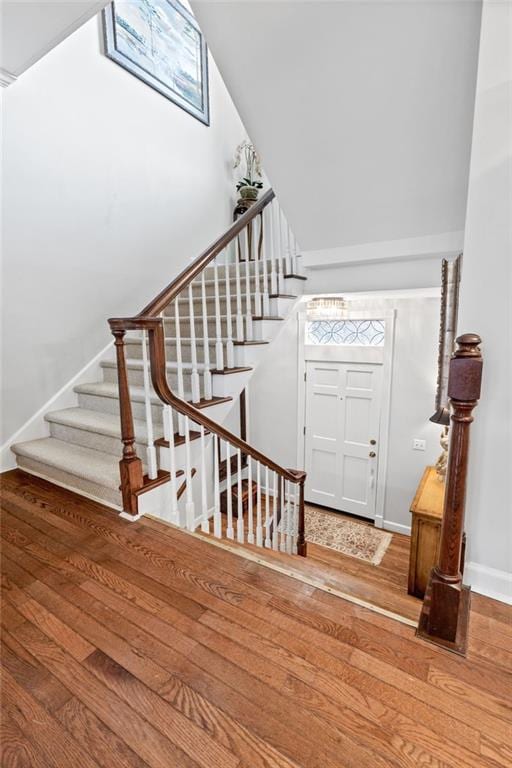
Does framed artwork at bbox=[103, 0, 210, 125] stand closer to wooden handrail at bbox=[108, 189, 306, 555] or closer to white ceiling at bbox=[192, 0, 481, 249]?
white ceiling at bbox=[192, 0, 481, 249]

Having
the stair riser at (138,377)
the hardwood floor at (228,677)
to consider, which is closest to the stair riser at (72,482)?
the hardwood floor at (228,677)

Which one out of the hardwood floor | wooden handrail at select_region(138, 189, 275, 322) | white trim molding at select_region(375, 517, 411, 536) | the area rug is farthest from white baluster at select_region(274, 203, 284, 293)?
white trim molding at select_region(375, 517, 411, 536)

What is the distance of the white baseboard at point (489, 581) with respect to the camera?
4.13ft

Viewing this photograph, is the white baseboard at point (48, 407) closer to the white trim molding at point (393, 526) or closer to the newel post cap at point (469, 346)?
the newel post cap at point (469, 346)

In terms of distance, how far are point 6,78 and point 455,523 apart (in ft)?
10.8

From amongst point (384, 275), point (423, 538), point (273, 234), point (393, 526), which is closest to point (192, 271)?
point (273, 234)

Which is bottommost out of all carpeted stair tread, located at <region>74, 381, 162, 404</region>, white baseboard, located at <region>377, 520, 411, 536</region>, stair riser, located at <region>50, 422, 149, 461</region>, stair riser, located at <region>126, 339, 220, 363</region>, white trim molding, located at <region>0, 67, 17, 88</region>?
white baseboard, located at <region>377, 520, 411, 536</region>

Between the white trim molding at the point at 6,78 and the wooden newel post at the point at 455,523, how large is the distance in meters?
2.92

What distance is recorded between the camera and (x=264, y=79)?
1799 mm

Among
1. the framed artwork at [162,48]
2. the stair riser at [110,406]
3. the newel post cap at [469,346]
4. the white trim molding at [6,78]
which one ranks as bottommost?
the stair riser at [110,406]

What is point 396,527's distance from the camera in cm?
390

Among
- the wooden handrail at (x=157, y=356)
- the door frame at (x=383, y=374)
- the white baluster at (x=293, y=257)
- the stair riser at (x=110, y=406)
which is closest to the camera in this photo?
the wooden handrail at (x=157, y=356)

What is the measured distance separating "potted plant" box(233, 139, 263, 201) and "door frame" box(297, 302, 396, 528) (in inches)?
57.1

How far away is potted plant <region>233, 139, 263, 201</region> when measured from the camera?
13.6 feet
